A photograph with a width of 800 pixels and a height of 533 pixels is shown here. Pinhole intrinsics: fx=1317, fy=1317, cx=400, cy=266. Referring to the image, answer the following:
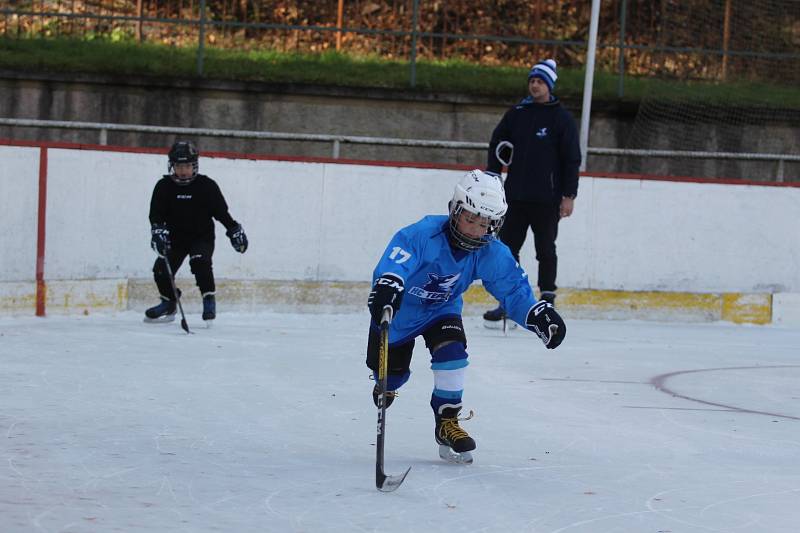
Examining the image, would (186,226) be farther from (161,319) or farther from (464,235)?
(464,235)

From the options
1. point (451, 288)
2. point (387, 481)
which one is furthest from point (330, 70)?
point (387, 481)

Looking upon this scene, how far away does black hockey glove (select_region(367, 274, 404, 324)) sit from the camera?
4.46 meters

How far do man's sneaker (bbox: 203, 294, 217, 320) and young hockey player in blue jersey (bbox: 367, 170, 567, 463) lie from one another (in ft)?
12.9

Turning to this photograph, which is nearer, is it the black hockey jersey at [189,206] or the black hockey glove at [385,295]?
the black hockey glove at [385,295]

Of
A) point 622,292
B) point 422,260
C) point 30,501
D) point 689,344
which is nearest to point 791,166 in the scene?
point 622,292

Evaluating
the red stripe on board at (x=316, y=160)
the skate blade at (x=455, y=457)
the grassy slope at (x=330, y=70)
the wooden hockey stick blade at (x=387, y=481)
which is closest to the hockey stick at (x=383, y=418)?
the wooden hockey stick blade at (x=387, y=481)

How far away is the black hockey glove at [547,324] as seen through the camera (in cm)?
479

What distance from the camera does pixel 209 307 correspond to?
8891mm

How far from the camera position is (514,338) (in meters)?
8.73

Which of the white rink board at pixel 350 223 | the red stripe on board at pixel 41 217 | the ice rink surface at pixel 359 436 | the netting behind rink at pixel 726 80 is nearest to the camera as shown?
the ice rink surface at pixel 359 436

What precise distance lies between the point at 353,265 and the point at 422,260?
529cm

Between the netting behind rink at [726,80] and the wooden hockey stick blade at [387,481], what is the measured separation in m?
10.4

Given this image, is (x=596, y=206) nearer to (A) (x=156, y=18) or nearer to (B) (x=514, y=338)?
(B) (x=514, y=338)

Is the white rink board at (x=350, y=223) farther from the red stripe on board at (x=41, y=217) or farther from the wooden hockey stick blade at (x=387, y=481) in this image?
the wooden hockey stick blade at (x=387, y=481)
